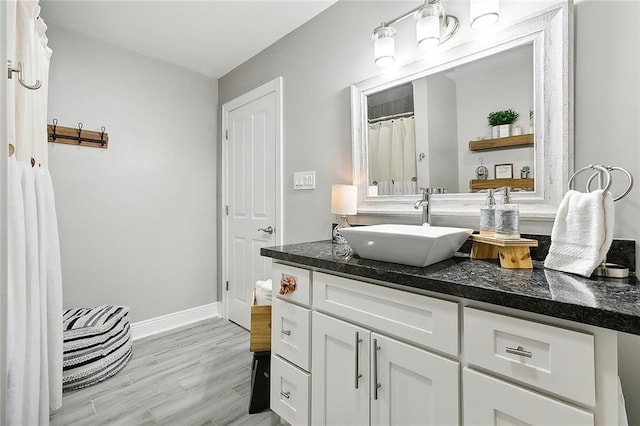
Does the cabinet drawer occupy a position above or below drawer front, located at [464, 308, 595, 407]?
below

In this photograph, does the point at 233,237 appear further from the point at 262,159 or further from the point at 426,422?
the point at 426,422

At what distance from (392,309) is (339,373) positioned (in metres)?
0.37

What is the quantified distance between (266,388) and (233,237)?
4.95ft

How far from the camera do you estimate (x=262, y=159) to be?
8.15 ft

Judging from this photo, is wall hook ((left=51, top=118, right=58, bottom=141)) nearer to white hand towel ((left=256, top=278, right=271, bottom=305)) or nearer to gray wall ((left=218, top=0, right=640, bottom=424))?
gray wall ((left=218, top=0, right=640, bottom=424))

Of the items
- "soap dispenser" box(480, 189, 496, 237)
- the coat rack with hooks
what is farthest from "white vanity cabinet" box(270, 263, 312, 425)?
the coat rack with hooks

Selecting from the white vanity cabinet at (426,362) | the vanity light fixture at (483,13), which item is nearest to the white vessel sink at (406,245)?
the white vanity cabinet at (426,362)

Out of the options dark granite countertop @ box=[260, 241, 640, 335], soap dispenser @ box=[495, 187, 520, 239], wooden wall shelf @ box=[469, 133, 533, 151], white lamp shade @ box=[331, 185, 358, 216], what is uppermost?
wooden wall shelf @ box=[469, 133, 533, 151]

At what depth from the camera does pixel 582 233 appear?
0.91 meters

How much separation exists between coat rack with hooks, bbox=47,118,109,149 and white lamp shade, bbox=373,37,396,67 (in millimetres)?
2139

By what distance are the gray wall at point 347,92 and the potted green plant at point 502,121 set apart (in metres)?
0.21

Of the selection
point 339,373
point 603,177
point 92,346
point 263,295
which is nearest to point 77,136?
point 92,346

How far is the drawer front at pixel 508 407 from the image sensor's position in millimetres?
676

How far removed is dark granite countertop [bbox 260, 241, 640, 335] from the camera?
0.63m
